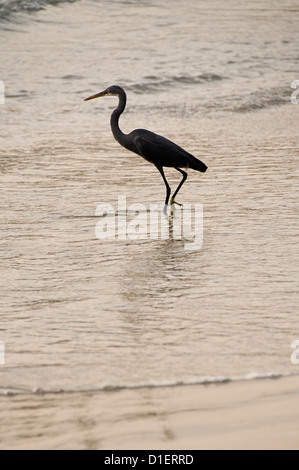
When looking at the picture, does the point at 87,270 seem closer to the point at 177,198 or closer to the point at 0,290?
the point at 0,290

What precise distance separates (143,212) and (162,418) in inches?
156

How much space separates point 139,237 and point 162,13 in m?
14.0

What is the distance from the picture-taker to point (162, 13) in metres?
19.3

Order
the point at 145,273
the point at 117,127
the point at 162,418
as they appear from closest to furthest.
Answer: the point at 162,418, the point at 145,273, the point at 117,127

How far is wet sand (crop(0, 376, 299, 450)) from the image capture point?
325cm

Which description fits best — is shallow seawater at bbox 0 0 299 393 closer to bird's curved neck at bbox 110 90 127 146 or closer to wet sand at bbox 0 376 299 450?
wet sand at bbox 0 376 299 450

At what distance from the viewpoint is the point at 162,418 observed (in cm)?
344

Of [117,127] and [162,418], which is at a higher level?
[117,127]

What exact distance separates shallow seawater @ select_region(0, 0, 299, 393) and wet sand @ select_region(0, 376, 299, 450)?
13 cm

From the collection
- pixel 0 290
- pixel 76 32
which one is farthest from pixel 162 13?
pixel 0 290

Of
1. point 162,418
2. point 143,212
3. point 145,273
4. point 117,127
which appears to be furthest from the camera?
point 117,127

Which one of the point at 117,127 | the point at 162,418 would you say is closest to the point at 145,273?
the point at 162,418

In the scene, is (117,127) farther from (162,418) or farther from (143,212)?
(162,418)
